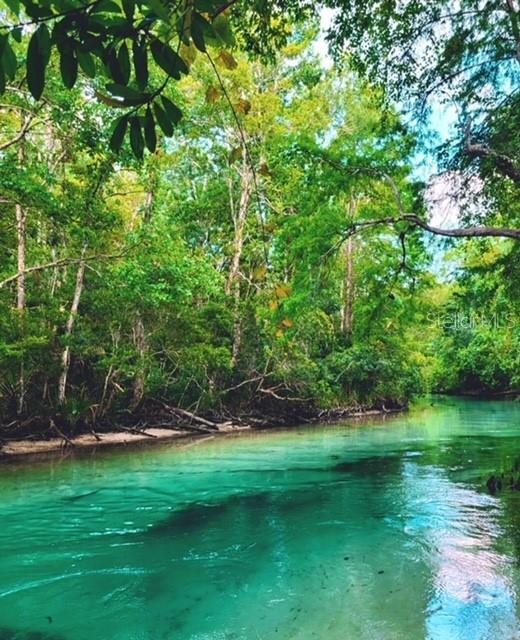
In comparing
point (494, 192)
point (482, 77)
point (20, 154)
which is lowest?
point (494, 192)

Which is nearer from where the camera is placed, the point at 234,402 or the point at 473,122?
the point at 473,122

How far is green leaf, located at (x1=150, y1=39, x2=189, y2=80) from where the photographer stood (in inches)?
47.9

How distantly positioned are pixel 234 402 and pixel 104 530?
13256mm

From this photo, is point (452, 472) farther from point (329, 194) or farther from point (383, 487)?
point (329, 194)

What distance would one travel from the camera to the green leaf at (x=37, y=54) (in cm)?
105

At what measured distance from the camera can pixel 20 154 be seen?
1195 centimetres

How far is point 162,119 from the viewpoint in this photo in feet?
4.43

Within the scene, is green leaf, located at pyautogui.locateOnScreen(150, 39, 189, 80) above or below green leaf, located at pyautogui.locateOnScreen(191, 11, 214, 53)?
below

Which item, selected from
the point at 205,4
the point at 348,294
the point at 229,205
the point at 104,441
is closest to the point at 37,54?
the point at 205,4

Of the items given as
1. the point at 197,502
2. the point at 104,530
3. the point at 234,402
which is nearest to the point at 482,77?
the point at 197,502

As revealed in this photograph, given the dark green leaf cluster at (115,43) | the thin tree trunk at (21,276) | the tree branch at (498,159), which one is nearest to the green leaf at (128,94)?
the dark green leaf cluster at (115,43)

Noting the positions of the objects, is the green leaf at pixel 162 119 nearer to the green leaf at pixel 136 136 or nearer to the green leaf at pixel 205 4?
the green leaf at pixel 136 136

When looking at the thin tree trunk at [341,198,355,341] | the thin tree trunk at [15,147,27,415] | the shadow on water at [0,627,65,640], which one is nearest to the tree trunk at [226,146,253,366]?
the thin tree trunk at [341,198,355,341]

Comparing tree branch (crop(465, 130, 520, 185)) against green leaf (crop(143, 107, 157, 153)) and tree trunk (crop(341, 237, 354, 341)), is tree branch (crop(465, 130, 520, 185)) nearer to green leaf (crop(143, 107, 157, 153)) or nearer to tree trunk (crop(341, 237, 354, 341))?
green leaf (crop(143, 107, 157, 153))
